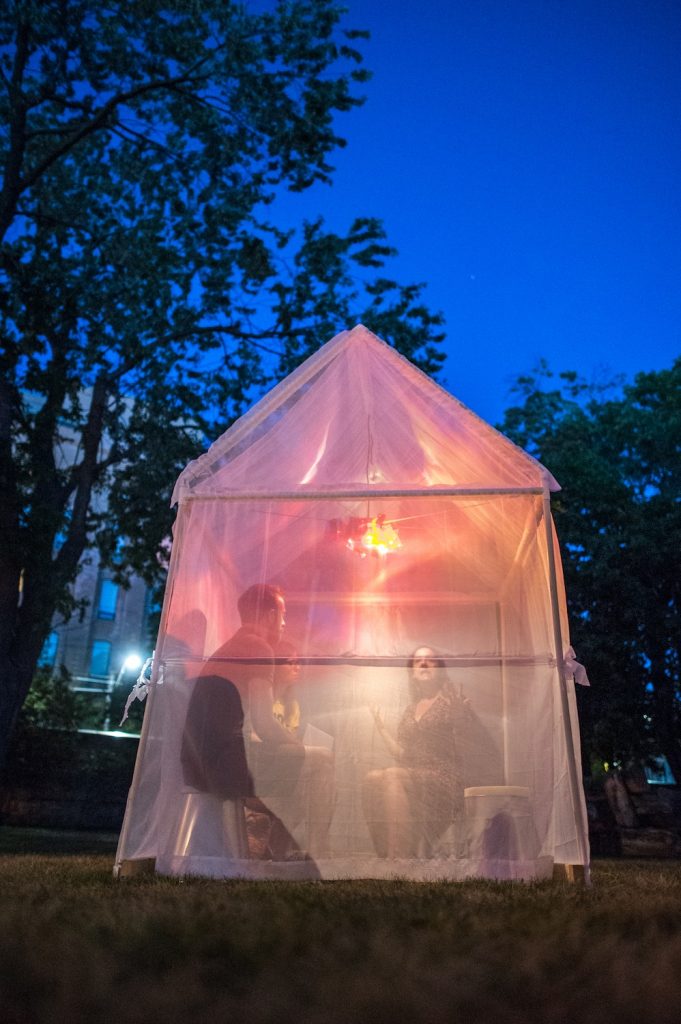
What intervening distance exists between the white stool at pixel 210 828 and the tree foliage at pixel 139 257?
5.44 m

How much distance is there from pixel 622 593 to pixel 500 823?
1249cm

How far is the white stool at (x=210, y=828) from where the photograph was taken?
15.0 feet

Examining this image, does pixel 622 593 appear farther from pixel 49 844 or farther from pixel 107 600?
pixel 107 600

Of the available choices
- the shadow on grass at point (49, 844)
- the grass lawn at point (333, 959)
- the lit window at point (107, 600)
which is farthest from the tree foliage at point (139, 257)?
the lit window at point (107, 600)

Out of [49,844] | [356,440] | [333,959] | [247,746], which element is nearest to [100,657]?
[49,844]

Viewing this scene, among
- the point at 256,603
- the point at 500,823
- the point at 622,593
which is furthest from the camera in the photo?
the point at 622,593

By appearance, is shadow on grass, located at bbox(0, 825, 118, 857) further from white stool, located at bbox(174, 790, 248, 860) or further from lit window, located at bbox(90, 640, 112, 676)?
lit window, located at bbox(90, 640, 112, 676)

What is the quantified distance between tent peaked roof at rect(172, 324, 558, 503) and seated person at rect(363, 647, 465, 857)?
1.20 m

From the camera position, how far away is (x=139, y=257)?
9492 mm

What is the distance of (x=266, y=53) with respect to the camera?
32.6 ft

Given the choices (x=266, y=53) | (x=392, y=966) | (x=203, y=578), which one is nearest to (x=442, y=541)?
(x=203, y=578)

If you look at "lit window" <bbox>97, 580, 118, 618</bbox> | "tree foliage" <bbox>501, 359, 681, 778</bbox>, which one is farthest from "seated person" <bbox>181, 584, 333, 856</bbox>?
"lit window" <bbox>97, 580, 118, 618</bbox>

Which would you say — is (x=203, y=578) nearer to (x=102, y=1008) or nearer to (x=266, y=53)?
(x=102, y=1008)

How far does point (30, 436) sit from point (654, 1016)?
10127 mm
